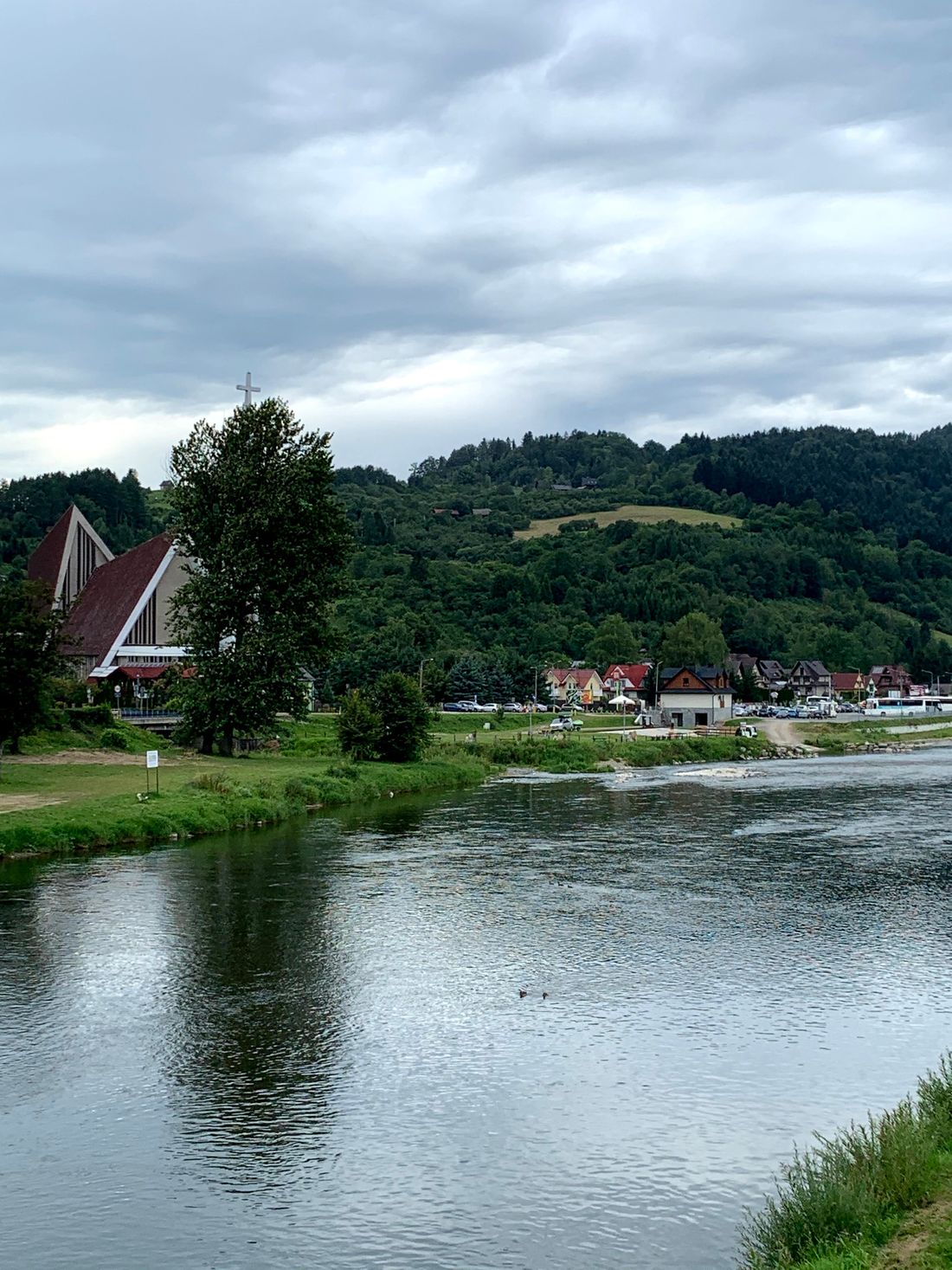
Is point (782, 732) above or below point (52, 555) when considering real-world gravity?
below

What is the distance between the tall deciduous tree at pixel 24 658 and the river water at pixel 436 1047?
477 inches

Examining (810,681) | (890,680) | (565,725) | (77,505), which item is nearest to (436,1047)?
(565,725)

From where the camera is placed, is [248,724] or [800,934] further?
[248,724]

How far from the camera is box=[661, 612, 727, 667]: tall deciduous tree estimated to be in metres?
148

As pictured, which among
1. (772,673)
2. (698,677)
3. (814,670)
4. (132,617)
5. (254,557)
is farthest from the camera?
(772,673)

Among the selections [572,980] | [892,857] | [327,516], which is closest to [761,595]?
[327,516]

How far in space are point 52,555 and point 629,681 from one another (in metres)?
72.0

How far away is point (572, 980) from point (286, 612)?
3752cm

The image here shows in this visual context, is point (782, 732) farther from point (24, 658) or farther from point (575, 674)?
point (24, 658)

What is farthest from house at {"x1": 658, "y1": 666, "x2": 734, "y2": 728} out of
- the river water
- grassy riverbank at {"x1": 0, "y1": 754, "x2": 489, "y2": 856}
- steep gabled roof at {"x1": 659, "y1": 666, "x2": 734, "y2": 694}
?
the river water

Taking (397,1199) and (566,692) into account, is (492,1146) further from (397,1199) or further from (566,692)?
(566,692)

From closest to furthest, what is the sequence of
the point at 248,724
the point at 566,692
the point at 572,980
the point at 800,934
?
the point at 572,980
the point at 800,934
the point at 248,724
the point at 566,692

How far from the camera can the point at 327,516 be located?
2295 inches

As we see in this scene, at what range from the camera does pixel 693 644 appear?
148750 mm
